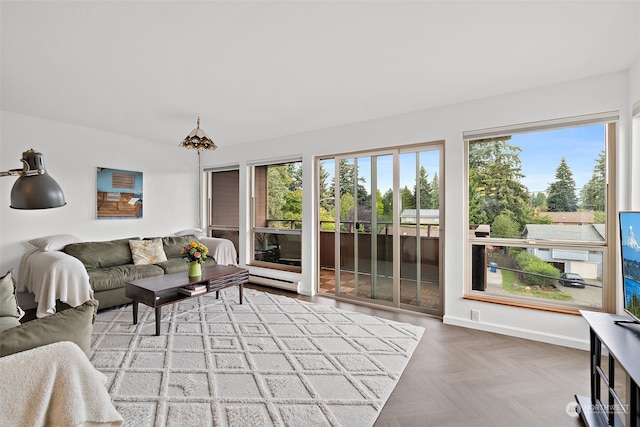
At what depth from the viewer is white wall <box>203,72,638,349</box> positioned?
268cm

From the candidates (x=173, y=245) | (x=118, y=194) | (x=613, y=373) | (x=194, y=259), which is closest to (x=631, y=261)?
(x=613, y=373)

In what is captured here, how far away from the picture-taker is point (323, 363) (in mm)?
2398

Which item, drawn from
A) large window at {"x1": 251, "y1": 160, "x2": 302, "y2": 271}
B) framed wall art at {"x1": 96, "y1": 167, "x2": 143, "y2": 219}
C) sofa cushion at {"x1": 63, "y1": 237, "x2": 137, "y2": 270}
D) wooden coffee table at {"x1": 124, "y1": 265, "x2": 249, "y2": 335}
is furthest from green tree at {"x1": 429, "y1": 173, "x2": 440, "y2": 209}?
framed wall art at {"x1": 96, "y1": 167, "x2": 143, "y2": 219}

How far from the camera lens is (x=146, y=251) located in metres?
4.29

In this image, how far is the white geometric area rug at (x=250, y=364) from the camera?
1824 mm

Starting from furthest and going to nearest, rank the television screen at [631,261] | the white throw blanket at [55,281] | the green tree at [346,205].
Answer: the green tree at [346,205]
the white throw blanket at [55,281]
the television screen at [631,261]

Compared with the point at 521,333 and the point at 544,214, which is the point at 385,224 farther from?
the point at 521,333

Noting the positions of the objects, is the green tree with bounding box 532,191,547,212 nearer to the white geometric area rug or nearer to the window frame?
the white geometric area rug

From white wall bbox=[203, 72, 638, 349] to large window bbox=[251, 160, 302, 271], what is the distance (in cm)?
36

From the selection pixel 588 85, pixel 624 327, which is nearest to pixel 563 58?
pixel 588 85

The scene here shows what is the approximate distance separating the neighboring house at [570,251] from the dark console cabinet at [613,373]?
1.10 m

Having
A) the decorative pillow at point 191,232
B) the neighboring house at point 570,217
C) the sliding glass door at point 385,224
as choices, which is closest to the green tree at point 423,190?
the sliding glass door at point 385,224

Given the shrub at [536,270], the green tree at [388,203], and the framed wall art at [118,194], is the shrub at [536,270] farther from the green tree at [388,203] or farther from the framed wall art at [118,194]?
the framed wall art at [118,194]

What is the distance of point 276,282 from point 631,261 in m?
4.06
